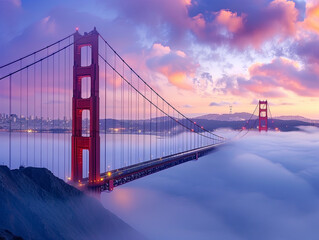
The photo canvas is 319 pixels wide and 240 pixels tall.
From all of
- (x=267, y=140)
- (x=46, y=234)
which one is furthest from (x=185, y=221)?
(x=267, y=140)

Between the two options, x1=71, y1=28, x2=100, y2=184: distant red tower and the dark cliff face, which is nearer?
the dark cliff face

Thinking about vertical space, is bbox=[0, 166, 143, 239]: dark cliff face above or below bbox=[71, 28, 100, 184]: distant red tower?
below

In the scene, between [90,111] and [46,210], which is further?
[90,111]

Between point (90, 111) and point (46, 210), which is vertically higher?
point (90, 111)

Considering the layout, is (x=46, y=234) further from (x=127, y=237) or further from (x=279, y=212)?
(x=279, y=212)
